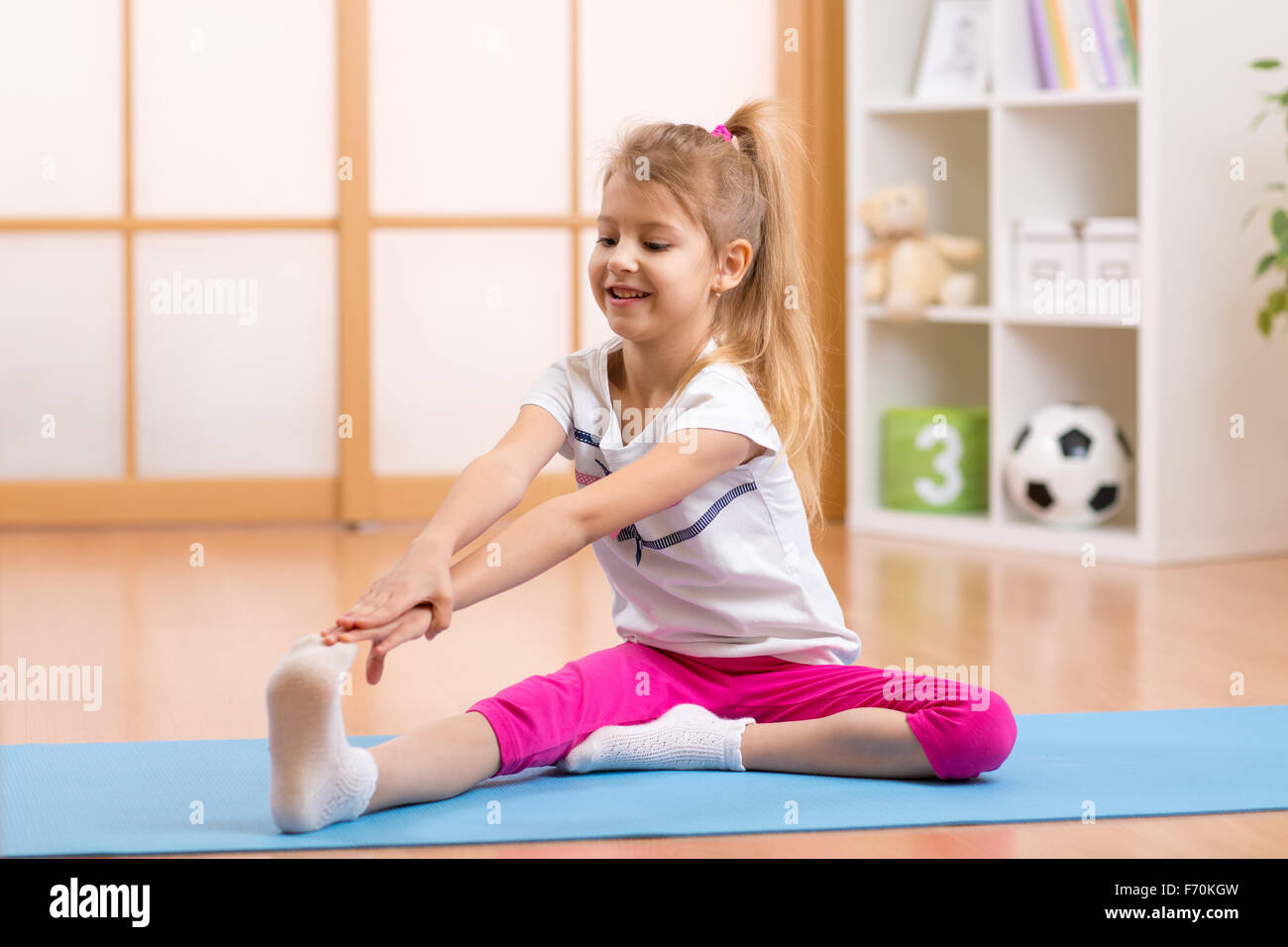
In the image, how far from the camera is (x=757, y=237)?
149 cm

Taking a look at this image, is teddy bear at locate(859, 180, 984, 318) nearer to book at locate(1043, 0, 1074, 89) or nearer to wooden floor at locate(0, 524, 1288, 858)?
book at locate(1043, 0, 1074, 89)

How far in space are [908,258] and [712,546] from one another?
1746mm

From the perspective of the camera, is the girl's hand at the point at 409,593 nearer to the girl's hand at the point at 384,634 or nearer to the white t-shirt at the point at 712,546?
the girl's hand at the point at 384,634

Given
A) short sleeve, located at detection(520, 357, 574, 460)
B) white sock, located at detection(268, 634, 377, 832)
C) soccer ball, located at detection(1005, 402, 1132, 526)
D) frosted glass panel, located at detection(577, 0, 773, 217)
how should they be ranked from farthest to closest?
1. frosted glass panel, located at detection(577, 0, 773, 217)
2. soccer ball, located at detection(1005, 402, 1132, 526)
3. short sleeve, located at detection(520, 357, 574, 460)
4. white sock, located at detection(268, 634, 377, 832)

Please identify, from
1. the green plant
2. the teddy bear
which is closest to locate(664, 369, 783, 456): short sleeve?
the green plant

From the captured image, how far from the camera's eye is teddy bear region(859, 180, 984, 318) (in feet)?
9.95

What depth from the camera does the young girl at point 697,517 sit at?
132cm

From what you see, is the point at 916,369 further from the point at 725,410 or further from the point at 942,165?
the point at 725,410

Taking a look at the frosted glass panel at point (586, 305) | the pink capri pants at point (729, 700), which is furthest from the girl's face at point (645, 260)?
the frosted glass panel at point (586, 305)

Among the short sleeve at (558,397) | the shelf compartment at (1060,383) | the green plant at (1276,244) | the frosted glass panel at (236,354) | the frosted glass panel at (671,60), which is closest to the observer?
the short sleeve at (558,397)

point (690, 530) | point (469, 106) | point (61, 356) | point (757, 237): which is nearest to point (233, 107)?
point (469, 106)

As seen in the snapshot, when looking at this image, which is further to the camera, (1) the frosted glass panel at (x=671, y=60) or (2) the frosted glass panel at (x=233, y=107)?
(1) the frosted glass panel at (x=671, y=60)

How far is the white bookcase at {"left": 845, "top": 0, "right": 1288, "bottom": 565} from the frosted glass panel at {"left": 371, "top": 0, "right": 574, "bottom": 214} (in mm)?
589

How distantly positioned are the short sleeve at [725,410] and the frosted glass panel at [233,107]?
1972 mm
